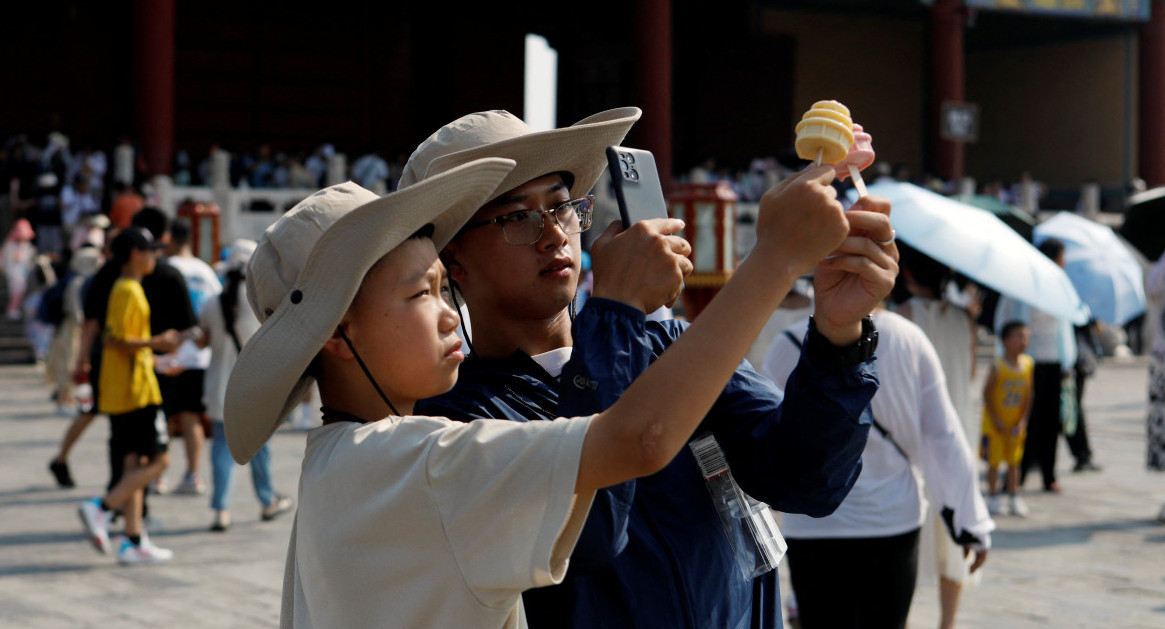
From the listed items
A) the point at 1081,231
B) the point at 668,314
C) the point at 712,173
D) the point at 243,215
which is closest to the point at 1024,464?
the point at 1081,231

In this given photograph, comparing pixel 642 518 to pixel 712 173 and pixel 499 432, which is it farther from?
pixel 712 173

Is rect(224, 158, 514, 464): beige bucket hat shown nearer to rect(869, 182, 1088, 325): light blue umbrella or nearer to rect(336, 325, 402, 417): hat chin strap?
rect(336, 325, 402, 417): hat chin strap

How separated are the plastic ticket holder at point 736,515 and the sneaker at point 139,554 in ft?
16.5

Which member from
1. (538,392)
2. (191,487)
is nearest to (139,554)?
(191,487)

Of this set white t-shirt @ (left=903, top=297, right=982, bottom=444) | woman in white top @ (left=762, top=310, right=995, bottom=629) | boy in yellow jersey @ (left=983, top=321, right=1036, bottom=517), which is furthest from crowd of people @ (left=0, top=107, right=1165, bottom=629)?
boy in yellow jersey @ (left=983, top=321, right=1036, bottom=517)

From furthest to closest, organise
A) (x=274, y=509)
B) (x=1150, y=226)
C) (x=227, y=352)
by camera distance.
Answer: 1. (x=1150, y=226)
2. (x=274, y=509)
3. (x=227, y=352)

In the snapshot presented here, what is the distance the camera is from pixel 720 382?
4.92 ft

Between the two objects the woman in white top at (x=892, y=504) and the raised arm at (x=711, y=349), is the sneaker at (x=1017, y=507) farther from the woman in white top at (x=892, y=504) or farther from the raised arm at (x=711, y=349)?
the raised arm at (x=711, y=349)

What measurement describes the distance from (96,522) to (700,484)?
17.2ft

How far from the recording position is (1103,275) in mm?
9891

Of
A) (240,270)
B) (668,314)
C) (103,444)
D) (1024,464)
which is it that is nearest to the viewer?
(668,314)

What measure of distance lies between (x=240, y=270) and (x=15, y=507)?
188 cm

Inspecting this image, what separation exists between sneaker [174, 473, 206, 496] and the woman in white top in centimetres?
518

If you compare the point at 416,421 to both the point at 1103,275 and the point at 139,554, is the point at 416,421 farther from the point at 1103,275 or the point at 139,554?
the point at 1103,275
